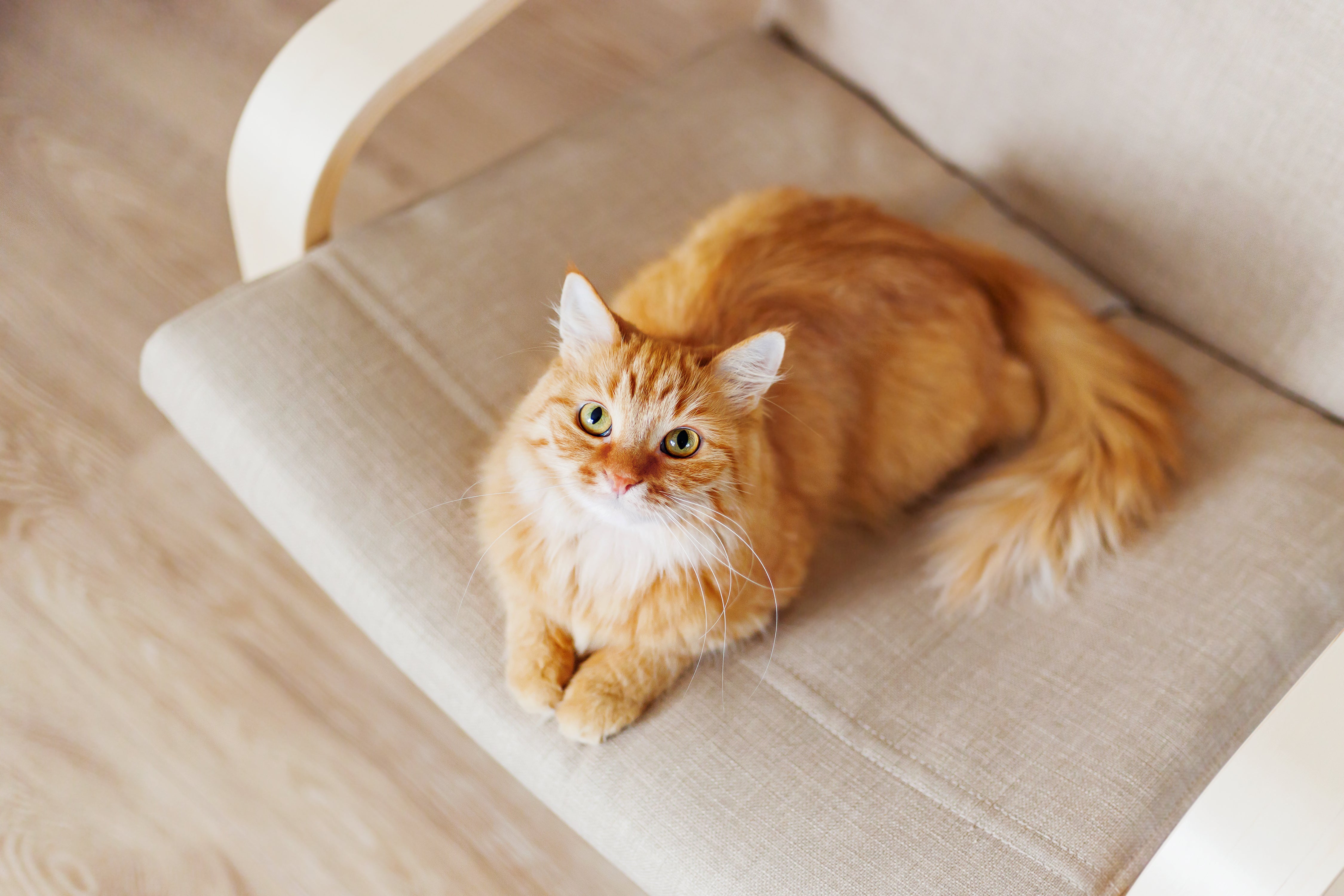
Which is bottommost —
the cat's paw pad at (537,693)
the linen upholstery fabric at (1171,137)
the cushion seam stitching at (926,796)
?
the cat's paw pad at (537,693)

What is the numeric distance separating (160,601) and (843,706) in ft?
3.48

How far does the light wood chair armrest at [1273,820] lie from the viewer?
884mm

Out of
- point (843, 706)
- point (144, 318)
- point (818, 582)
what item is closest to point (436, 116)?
point (144, 318)

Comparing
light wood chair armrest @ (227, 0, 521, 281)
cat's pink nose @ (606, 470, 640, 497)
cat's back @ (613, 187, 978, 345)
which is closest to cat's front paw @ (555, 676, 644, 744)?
cat's pink nose @ (606, 470, 640, 497)

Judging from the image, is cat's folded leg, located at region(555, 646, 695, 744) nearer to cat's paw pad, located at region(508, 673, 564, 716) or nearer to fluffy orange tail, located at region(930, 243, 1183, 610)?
cat's paw pad, located at region(508, 673, 564, 716)

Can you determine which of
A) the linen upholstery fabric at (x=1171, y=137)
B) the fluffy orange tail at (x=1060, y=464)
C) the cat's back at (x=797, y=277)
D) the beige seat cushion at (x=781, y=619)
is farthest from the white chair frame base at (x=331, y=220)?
the linen upholstery fabric at (x=1171, y=137)

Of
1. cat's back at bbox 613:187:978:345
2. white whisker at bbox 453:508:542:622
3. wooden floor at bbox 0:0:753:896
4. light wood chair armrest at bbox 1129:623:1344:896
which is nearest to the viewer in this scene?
light wood chair armrest at bbox 1129:623:1344:896

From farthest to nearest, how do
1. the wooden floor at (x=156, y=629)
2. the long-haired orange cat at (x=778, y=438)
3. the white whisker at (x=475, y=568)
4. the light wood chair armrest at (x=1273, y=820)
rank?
the wooden floor at (x=156, y=629) → the white whisker at (x=475, y=568) → the long-haired orange cat at (x=778, y=438) → the light wood chair armrest at (x=1273, y=820)

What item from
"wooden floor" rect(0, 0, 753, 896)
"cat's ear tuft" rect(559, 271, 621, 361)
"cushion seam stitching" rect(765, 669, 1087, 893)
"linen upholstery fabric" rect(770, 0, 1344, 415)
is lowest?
"wooden floor" rect(0, 0, 753, 896)

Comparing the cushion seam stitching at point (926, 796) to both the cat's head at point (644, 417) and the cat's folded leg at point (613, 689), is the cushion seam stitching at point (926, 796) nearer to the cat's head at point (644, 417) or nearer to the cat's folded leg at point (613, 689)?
the cat's folded leg at point (613, 689)

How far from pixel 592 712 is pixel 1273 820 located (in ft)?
2.10

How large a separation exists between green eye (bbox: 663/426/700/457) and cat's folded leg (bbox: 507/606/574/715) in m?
0.27

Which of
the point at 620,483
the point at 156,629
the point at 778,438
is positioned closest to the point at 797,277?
the point at 778,438

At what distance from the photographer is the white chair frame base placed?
2.94 feet
